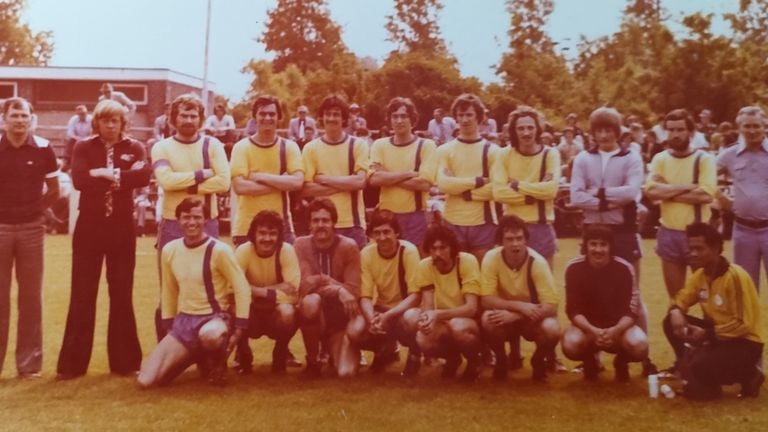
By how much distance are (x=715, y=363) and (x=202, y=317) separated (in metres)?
3.06

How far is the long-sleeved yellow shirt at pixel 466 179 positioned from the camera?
19.6ft

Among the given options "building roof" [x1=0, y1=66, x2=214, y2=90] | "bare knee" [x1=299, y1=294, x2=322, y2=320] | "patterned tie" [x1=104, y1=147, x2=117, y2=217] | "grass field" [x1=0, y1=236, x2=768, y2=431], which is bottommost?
"grass field" [x1=0, y1=236, x2=768, y2=431]

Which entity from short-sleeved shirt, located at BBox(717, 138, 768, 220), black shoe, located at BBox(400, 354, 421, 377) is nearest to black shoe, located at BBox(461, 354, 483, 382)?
black shoe, located at BBox(400, 354, 421, 377)

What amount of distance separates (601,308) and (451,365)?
1.01m

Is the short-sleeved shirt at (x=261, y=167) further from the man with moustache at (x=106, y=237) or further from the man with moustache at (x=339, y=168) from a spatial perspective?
the man with moustache at (x=106, y=237)

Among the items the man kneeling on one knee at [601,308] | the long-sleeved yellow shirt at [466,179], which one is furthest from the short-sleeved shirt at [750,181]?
the long-sleeved yellow shirt at [466,179]

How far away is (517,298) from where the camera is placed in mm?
5648

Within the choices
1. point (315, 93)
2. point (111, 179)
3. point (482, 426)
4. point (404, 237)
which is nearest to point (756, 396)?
point (482, 426)

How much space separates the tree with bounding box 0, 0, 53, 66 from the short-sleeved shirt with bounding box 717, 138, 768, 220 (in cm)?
614

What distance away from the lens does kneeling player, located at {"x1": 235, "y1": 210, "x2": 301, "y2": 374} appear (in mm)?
5652

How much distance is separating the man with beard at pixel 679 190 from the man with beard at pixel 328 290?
6.78 feet

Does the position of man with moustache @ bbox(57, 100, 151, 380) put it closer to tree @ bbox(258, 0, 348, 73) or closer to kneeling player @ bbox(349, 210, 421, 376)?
kneeling player @ bbox(349, 210, 421, 376)

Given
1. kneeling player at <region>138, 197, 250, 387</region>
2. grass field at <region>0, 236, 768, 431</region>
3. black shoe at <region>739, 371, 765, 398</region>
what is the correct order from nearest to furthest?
1. grass field at <region>0, 236, 768, 431</region>
2. black shoe at <region>739, 371, 765, 398</region>
3. kneeling player at <region>138, 197, 250, 387</region>

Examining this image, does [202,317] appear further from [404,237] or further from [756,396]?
[756,396]
